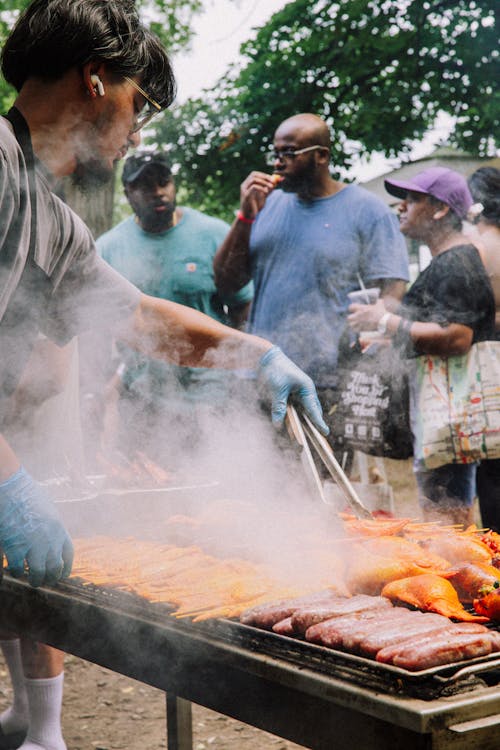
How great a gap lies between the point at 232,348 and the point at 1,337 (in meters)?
0.88

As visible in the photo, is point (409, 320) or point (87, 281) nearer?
point (87, 281)

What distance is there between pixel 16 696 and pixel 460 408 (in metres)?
2.55

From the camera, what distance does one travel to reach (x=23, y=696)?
12.7ft

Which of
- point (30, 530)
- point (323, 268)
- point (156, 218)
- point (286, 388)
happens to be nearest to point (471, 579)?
point (286, 388)

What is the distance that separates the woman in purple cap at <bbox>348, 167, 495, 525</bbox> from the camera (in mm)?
3928

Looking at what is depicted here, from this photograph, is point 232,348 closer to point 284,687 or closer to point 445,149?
point 284,687

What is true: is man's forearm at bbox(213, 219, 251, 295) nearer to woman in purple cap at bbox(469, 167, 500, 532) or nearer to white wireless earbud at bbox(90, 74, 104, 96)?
woman in purple cap at bbox(469, 167, 500, 532)

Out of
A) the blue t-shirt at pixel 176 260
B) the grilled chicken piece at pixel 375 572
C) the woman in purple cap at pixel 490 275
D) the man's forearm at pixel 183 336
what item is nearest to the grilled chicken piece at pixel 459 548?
the grilled chicken piece at pixel 375 572

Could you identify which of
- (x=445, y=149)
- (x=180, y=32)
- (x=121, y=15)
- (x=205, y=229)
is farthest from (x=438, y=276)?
(x=180, y=32)

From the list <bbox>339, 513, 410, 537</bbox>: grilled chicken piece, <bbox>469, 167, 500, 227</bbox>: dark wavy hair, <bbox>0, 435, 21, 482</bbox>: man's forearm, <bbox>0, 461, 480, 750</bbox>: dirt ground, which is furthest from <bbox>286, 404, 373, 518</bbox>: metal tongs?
<bbox>469, 167, 500, 227</bbox>: dark wavy hair

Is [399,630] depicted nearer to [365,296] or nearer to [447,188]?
[365,296]

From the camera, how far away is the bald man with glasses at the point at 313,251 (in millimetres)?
4410

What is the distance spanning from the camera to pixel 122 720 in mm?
4133

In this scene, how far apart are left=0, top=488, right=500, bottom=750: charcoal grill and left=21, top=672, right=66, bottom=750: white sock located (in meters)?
0.89
